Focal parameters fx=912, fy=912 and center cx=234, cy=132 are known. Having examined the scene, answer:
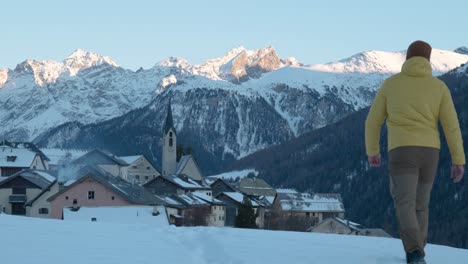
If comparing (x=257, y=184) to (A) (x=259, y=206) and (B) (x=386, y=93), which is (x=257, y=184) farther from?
(B) (x=386, y=93)

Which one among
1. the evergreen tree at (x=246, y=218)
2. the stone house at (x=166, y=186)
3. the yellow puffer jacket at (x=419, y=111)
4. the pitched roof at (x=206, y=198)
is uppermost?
the stone house at (x=166, y=186)

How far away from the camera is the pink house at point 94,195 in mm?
71500

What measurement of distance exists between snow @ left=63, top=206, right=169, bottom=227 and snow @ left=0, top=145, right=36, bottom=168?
54738 millimetres

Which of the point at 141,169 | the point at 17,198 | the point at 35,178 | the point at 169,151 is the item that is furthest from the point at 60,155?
the point at 17,198

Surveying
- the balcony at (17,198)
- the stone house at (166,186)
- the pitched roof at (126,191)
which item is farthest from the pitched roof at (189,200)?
the balcony at (17,198)

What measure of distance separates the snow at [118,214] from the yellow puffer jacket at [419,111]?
50376 mm

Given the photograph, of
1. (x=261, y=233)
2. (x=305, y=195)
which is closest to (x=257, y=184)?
(x=305, y=195)

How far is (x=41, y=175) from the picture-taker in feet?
324

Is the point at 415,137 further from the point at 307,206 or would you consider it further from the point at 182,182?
the point at 307,206

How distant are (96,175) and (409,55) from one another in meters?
65.5

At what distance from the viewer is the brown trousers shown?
11422mm

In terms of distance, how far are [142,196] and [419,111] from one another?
63365mm

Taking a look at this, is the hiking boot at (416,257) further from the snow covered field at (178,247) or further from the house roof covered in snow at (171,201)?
the house roof covered in snow at (171,201)

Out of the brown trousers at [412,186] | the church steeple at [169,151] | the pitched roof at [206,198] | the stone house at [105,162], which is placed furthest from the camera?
the church steeple at [169,151]
